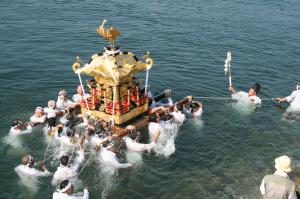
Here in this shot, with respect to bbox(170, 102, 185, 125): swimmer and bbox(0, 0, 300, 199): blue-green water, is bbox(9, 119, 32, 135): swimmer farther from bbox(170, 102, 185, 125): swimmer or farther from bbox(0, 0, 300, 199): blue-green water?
bbox(170, 102, 185, 125): swimmer

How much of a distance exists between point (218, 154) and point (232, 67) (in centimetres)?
1444

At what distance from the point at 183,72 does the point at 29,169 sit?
57.4 ft

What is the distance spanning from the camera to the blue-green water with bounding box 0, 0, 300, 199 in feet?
61.4

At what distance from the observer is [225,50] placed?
124 ft

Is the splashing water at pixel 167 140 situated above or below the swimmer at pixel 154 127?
below

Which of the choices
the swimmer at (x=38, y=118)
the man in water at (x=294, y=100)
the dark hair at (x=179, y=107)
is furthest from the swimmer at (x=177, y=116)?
the man in water at (x=294, y=100)

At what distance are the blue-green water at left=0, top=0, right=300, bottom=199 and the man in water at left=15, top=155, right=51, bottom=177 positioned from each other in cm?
38

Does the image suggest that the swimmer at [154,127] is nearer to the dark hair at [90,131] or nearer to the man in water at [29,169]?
Answer: the dark hair at [90,131]

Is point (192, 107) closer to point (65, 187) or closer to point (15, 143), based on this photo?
point (15, 143)

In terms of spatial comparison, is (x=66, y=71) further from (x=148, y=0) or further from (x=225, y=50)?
(x=148, y=0)

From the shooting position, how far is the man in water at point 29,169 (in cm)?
1719

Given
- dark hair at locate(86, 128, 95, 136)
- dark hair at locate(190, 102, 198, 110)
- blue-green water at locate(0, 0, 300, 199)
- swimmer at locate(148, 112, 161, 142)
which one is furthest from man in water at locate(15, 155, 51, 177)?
dark hair at locate(190, 102, 198, 110)

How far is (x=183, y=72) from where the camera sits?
32188 mm

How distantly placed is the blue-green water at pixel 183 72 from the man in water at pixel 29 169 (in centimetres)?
38
